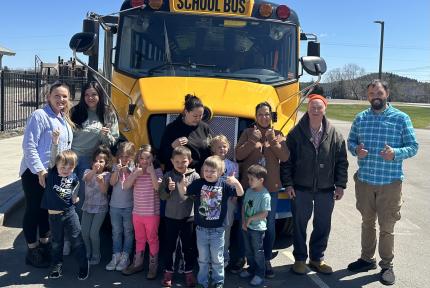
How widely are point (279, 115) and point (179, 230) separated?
1.85 metres

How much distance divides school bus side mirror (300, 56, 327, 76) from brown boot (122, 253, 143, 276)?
2.99 metres

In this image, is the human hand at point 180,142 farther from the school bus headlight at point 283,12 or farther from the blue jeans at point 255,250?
the school bus headlight at point 283,12

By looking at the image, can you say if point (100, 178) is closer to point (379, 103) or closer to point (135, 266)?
point (135, 266)

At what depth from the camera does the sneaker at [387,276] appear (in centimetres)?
465

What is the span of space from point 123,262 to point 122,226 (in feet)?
1.16

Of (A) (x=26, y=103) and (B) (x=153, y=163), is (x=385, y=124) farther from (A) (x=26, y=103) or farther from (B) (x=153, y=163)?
(A) (x=26, y=103)

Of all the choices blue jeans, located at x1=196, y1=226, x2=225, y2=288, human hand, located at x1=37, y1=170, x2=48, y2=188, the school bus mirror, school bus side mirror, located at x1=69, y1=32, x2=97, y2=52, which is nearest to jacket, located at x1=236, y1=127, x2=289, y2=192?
blue jeans, located at x1=196, y1=226, x2=225, y2=288

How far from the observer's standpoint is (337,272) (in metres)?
4.94

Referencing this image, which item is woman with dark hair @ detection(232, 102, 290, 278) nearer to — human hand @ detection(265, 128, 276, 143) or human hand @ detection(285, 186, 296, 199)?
human hand @ detection(265, 128, 276, 143)

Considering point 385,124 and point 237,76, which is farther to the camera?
point 237,76

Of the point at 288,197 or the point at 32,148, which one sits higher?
the point at 32,148

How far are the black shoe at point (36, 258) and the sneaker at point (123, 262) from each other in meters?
0.73

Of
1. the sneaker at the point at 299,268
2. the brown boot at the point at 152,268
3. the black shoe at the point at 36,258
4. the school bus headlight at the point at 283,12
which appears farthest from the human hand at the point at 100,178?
the school bus headlight at the point at 283,12

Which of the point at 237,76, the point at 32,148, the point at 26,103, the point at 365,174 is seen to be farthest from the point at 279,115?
the point at 26,103
